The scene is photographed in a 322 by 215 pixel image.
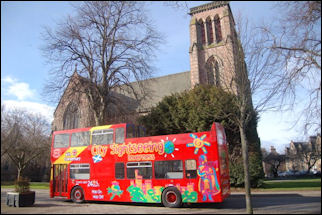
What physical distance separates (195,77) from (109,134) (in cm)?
1966

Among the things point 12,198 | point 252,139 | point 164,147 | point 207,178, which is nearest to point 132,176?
point 164,147

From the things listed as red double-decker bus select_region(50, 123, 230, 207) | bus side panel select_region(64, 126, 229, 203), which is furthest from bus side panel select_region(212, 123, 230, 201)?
bus side panel select_region(64, 126, 229, 203)

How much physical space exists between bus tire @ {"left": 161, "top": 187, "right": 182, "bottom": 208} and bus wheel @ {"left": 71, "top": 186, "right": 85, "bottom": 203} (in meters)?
5.33

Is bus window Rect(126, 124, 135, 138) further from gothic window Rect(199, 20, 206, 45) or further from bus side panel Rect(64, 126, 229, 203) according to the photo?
gothic window Rect(199, 20, 206, 45)

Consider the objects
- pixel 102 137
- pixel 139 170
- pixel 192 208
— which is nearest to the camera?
pixel 192 208

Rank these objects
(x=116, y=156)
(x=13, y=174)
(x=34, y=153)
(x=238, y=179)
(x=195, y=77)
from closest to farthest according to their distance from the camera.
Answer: (x=116, y=156) < (x=238, y=179) < (x=195, y=77) < (x=34, y=153) < (x=13, y=174)

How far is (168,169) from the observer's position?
1172 centimetres

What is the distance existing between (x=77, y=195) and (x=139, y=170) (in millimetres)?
4624

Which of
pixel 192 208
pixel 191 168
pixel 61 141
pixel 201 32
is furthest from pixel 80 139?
pixel 201 32

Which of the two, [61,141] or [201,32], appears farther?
[201,32]

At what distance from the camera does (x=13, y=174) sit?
4750 centimetres

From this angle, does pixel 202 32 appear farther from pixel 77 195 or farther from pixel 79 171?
pixel 77 195

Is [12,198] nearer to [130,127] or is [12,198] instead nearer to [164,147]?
[130,127]

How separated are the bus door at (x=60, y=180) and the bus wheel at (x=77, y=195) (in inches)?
21.7
